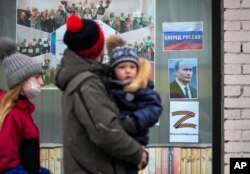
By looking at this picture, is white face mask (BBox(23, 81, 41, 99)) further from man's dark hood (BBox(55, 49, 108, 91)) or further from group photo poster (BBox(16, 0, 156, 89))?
group photo poster (BBox(16, 0, 156, 89))

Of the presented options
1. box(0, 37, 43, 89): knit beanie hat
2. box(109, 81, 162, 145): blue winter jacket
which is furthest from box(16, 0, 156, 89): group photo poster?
box(109, 81, 162, 145): blue winter jacket

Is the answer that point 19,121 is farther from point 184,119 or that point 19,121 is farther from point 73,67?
point 184,119

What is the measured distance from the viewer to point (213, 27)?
5.46 m

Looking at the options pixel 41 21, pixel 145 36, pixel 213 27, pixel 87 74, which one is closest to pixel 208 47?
pixel 213 27

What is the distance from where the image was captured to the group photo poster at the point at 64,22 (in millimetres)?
5602

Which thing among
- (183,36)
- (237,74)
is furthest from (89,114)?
(183,36)

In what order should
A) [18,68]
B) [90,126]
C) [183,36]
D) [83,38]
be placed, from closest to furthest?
[90,126]
[83,38]
[18,68]
[183,36]

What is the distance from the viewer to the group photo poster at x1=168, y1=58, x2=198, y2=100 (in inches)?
219

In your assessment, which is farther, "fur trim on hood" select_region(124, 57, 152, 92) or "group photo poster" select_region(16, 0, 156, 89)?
"group photo poster" select_region(16, 0, 156, 89)

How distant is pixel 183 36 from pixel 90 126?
258cm

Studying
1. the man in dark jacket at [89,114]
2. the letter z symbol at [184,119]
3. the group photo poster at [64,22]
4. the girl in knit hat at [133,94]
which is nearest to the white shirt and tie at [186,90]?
the letter z symbol at [184,119]

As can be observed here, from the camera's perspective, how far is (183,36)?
219 inches

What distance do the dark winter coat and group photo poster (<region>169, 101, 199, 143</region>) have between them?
7.39 ft

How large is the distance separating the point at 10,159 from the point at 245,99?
2535 mm
